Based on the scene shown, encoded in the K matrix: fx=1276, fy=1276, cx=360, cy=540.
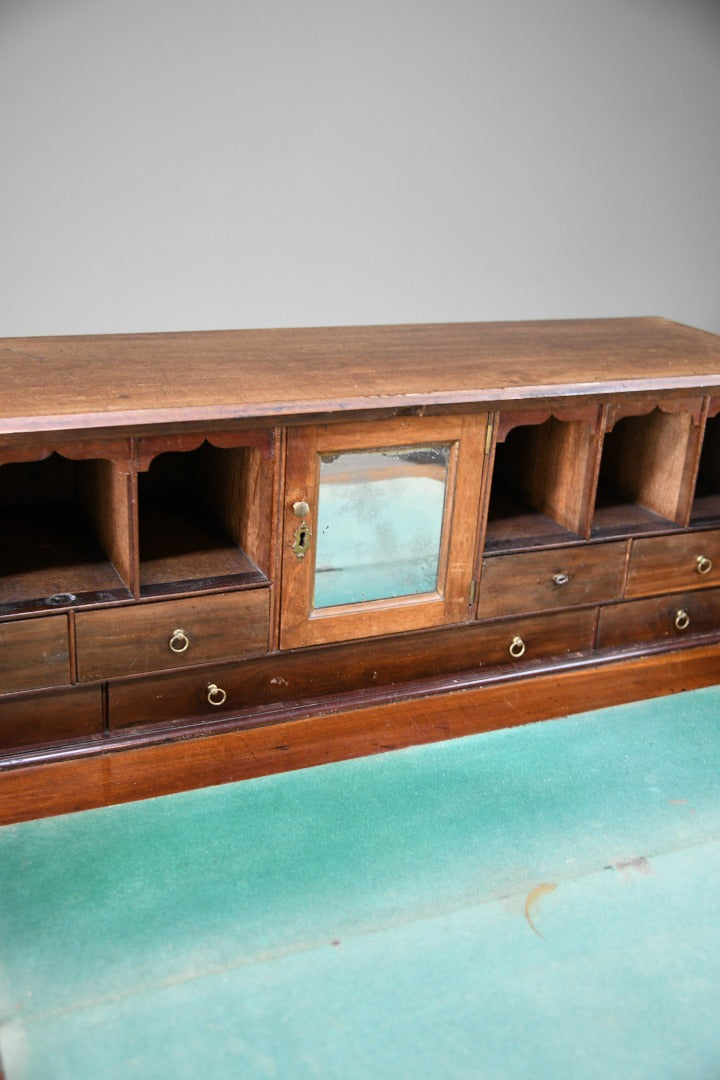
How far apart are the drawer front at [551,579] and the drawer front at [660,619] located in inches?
2.7

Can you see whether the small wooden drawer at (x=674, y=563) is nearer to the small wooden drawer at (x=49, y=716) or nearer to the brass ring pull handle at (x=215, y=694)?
the brass ring pull handle at (x=215, y=694)

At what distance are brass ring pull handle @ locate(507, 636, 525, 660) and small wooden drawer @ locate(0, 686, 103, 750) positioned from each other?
2.74 ft

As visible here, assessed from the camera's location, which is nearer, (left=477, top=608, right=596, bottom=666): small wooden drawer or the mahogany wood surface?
the mahogany wood surface

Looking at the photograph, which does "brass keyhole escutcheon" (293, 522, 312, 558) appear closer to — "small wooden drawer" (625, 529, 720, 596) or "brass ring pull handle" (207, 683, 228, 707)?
"brass ring pull handle" (207, 683, 228, 707)

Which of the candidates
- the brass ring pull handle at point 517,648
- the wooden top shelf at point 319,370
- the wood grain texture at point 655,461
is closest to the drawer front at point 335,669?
the brass ring pull handle at point 517,648

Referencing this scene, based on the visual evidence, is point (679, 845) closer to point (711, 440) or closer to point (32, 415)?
point (711, 440)

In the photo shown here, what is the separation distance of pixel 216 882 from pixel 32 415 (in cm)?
78

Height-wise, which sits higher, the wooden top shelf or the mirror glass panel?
the wooden top shelf

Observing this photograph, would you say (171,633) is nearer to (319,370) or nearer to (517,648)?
(319,370)

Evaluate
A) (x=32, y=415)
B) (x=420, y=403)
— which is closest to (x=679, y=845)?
(x=420, y=403)

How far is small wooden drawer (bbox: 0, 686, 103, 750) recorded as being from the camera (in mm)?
2160

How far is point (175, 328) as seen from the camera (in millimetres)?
3299

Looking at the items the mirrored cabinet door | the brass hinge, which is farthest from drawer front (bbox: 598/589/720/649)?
the brass hinge

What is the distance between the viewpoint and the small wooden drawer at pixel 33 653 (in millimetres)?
2084
